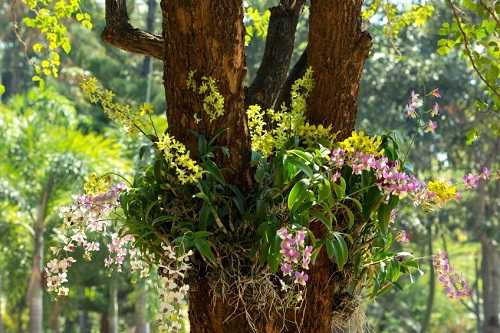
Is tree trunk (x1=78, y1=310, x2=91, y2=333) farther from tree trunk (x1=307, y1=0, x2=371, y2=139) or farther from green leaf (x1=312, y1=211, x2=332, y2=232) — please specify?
green leaf (x1=312, y1=211, x2=332, y2=232)

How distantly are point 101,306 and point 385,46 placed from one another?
8.88 m

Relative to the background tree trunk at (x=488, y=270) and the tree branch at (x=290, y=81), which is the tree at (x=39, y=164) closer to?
the background tree trunk at (x=488, y=270)

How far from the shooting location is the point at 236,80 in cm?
289

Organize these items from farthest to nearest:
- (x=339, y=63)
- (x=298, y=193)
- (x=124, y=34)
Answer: (x=124, y=34) < (x=339, y=63) < (x=298, y=193)

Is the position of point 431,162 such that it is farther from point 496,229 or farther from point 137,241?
point 137,241

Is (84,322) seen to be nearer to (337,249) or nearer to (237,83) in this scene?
(237,83)

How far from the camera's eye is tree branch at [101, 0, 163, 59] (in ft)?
11.3

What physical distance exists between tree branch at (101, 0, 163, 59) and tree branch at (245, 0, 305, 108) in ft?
1.32

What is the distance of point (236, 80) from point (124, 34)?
0.77 meters

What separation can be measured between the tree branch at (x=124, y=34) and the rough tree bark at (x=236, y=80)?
16.2 inches

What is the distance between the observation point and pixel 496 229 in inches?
710

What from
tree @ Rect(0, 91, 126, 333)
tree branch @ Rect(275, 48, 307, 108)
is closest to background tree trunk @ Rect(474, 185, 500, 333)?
tree @ Rect(0, 91, 126, 333)

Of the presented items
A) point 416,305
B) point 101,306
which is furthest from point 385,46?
point 416,305

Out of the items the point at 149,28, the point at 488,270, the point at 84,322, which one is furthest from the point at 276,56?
the point at 84,322
